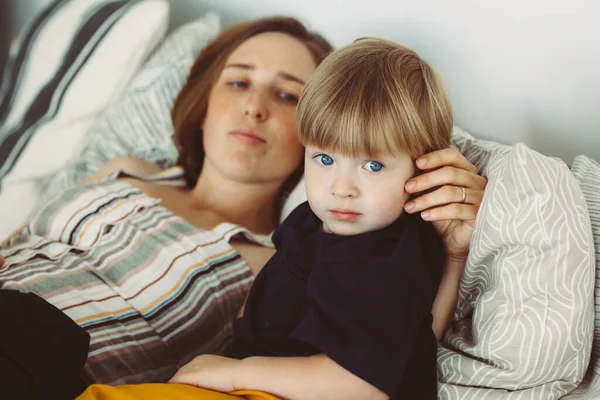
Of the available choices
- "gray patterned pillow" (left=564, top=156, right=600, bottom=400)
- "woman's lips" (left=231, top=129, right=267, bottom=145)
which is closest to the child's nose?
"gray patterned pillow" (left=564, top=156, right=600, bottom=400)

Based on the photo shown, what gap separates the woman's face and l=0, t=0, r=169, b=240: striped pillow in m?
0.38

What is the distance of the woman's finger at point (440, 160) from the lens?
0.82 m

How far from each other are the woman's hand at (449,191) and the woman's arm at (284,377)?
0.25 m

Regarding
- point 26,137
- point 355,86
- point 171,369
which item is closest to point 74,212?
point 171,369

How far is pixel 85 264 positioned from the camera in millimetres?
1084

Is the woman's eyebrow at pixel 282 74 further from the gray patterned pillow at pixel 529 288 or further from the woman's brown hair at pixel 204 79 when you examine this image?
the gray patterned pillow at pixel 529 288

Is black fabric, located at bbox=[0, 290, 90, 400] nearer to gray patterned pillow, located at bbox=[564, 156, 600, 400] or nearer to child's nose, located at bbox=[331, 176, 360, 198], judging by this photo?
child's nose, located at bbox=[331, 176, 360, 198]

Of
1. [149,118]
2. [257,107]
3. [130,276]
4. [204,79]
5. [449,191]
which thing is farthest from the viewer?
[149,118]

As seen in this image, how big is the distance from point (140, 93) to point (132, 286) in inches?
Answer: 26.0

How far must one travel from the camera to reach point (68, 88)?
155 cm

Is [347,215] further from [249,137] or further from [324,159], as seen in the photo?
[249,137]

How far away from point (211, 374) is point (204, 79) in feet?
2.59

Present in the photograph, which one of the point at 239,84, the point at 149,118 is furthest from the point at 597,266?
the point at 149,118

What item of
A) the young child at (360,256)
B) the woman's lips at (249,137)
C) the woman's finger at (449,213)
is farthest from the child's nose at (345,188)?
the woman's lips at (249,137)
